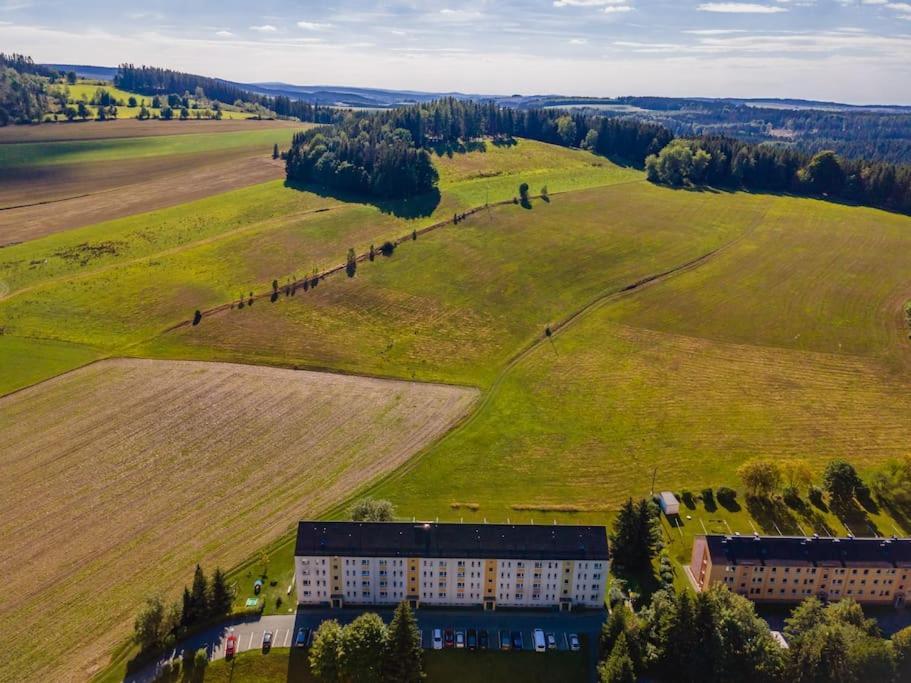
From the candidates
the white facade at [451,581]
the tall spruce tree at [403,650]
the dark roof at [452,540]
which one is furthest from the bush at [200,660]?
the tall spruce tree at [403,650]

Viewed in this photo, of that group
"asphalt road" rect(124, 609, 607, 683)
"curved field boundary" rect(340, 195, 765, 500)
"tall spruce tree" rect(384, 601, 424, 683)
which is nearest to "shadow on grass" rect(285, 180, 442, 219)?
"curved field boundary" rect(340, 195, 765, 500)

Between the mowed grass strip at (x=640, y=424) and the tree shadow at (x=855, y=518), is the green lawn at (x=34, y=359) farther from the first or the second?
the tree shadow at (x=855, y=518)

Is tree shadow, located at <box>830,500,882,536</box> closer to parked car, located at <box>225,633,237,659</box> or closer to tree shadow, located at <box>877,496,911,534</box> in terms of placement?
tree shadow, located at <box>877,496,911,534</box>

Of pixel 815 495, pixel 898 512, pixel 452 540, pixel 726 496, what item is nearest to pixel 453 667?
pixel 452 540

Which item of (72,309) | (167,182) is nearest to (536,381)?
(72,309)

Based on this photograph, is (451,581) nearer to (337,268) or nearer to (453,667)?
(453,667)
